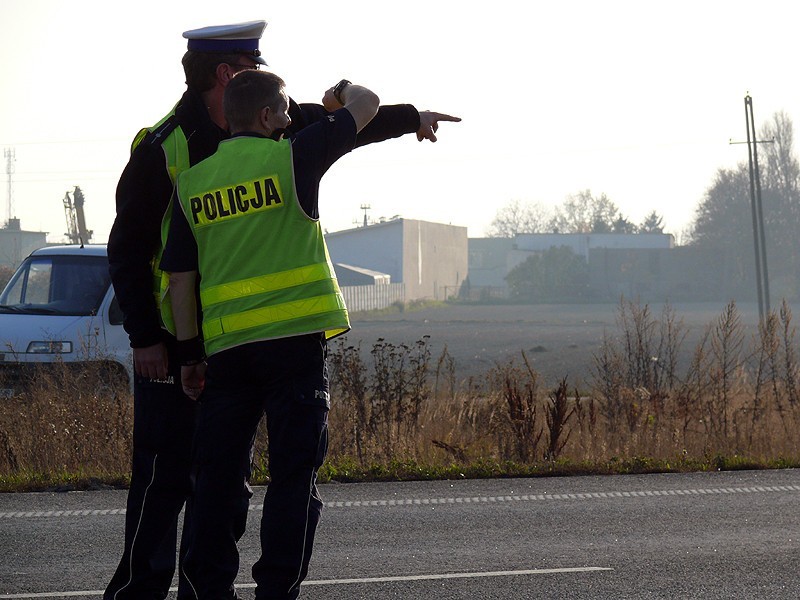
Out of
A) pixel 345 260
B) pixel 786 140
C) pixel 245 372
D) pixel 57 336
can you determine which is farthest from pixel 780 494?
pixel 786 140

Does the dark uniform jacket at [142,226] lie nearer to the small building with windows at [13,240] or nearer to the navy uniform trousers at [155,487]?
the navy uniform trousers at [155,487]

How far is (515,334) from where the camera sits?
4941cm

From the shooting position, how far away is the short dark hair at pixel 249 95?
392cm

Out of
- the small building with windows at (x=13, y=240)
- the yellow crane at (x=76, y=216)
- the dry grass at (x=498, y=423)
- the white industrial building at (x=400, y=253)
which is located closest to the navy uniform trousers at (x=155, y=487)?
the dry grass at (x=498, y=423)

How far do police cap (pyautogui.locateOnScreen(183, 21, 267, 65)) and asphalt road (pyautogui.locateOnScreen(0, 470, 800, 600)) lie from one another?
2.36 meters

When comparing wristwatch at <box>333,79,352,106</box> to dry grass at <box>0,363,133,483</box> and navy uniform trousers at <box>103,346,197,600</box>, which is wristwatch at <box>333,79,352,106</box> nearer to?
navy uniform trousers at <box>103,346,197,600</box>

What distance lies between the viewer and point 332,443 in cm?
1041

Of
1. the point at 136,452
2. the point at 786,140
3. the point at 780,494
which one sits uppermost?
the point at 786,140

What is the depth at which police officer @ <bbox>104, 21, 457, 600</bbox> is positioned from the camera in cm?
421

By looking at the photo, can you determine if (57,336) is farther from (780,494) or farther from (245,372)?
(245,372)

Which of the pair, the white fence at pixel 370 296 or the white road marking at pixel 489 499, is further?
the white fence at pixel 370 296

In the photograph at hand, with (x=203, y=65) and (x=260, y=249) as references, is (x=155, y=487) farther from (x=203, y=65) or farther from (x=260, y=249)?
(x=203, y=65)

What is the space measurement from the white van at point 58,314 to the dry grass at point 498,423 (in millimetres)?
1133

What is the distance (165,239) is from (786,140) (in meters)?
106
